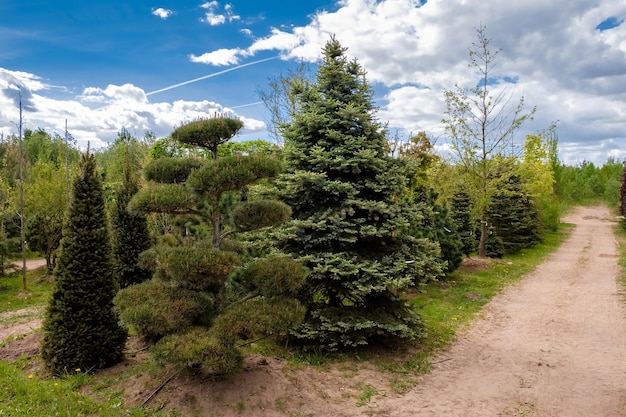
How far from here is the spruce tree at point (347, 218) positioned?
6617 mm

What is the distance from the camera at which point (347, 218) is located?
6.98m

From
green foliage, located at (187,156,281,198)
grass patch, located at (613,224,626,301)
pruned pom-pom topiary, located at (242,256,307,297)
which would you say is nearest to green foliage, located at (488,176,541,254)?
grass patch, located at (613,224,626,301)

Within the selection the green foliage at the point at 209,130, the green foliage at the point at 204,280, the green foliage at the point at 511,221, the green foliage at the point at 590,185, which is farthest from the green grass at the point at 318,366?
the green foliage at the point at 590,185

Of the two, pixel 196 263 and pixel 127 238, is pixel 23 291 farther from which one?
pixel 196 263

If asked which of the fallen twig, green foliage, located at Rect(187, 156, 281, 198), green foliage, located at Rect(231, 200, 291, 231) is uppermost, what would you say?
green foliage, located at Rect(187, 156, 281, 198)

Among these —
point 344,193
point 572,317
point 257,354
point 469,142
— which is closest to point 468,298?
point 572,317

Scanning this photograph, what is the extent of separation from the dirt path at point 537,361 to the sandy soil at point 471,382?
0.05ft

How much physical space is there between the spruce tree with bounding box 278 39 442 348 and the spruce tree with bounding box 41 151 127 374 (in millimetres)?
2655

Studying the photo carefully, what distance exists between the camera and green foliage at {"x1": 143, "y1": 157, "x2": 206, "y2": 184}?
223 inches

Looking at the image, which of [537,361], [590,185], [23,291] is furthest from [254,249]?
[590,185]

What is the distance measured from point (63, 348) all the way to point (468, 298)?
8819mm

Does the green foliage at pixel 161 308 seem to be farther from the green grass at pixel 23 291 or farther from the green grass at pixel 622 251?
the green grass at pixel 622 251

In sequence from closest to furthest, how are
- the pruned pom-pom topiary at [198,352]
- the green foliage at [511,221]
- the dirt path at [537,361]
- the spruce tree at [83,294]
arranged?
the pruned pom-pom topiary at [198,352], the dirt path at [537,361], the spruce tree at [83,294], the green foliage at [511,221]

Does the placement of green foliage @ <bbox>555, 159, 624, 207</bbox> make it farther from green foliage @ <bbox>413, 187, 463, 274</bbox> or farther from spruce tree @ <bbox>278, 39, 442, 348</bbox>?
spruce tree @ <bbox>278, 39, 442, 348</bbox>
